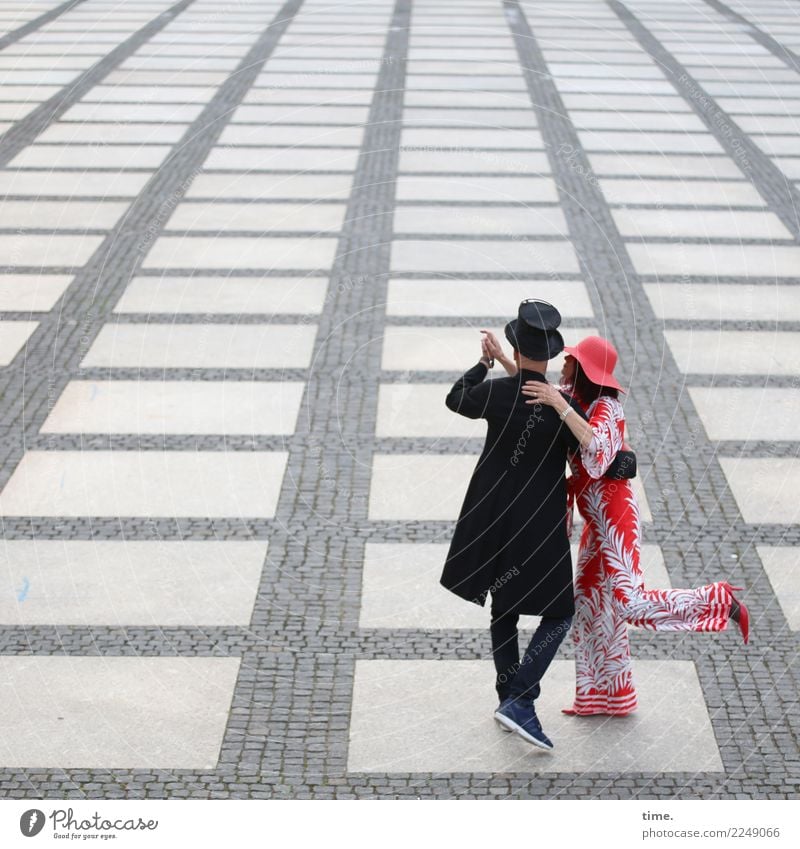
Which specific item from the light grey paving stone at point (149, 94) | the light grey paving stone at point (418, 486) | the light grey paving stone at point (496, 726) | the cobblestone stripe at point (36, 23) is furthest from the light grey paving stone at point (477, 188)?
the cobblestone stripe at point (36, 23)

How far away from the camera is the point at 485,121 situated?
57.9ft

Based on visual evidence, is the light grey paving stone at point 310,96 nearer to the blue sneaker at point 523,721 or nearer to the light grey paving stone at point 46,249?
the light grey paving stone at point 46,249

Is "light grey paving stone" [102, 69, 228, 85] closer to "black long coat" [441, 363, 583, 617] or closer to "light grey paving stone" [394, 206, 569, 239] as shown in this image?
"light grey paving stone" [394, 206, 569, 239]

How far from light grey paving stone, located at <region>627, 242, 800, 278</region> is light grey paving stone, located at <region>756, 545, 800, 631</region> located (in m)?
5.25

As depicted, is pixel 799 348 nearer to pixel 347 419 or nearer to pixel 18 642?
pixel 347 419

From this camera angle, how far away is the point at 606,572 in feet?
19.0

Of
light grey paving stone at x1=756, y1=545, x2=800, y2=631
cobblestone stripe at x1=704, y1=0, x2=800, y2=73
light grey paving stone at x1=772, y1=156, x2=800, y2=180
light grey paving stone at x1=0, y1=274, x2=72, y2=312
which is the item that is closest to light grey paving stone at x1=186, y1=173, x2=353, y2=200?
light grey paving stone at x1=0, y1=274, x2=72, y2=312

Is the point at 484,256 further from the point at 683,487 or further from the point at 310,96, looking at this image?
the point at 310,96

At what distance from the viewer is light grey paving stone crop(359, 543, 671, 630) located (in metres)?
6.85

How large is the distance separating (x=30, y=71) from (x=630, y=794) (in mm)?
18315

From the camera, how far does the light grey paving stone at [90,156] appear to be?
15789 mm

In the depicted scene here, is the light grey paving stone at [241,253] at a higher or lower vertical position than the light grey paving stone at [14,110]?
higher

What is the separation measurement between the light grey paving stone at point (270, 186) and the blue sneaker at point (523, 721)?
31.2 feet

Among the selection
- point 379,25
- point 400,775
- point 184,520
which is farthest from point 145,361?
point 379,25
